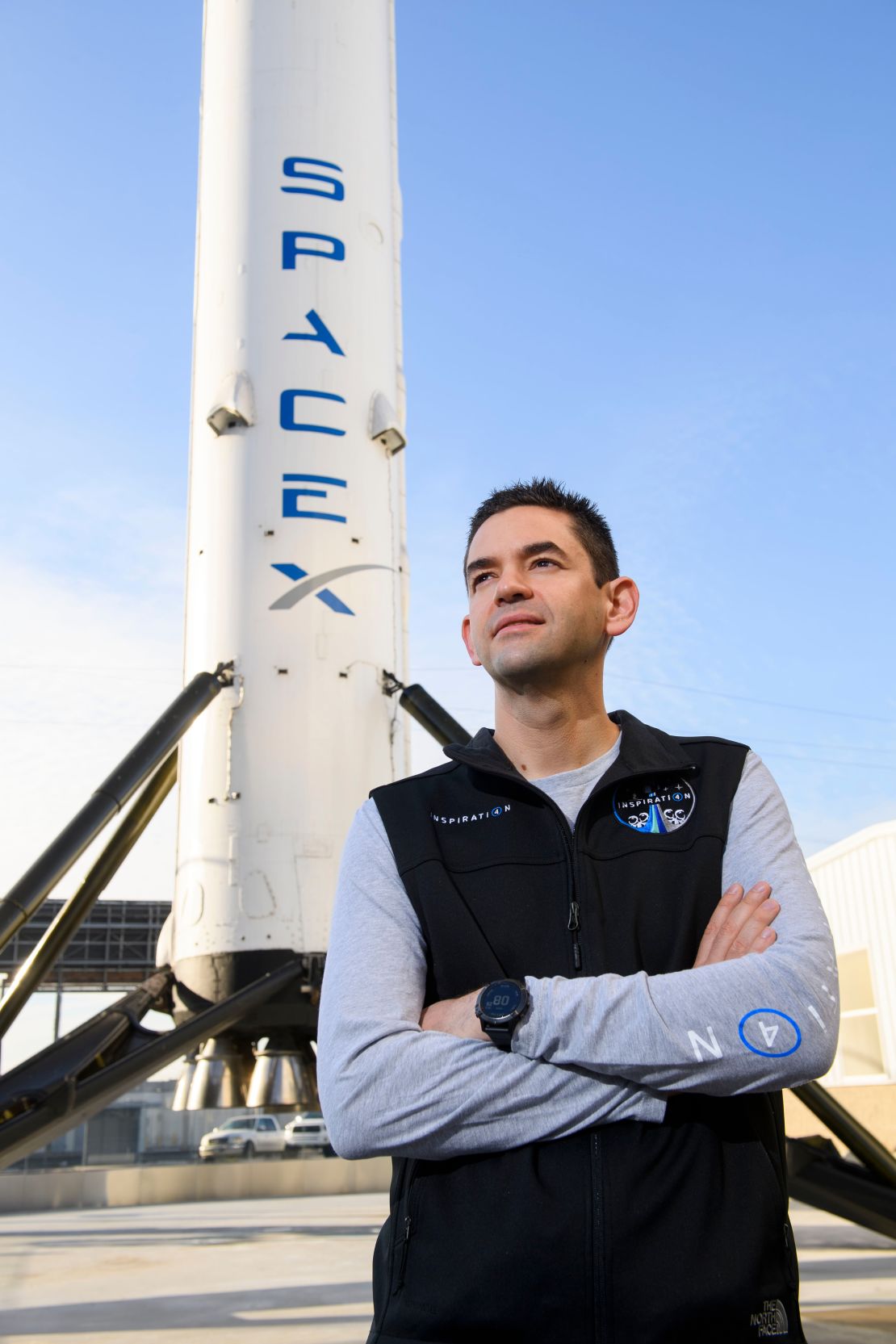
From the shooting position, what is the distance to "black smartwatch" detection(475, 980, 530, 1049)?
6.15 ft

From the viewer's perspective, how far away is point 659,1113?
1.87m

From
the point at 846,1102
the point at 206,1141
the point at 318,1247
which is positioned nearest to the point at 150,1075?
the point at 318,1247

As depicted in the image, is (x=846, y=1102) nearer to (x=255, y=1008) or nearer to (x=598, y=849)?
(x=255, y=1008)

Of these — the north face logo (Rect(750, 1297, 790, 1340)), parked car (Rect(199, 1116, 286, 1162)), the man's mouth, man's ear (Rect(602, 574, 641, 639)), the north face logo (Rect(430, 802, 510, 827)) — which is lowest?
parked car (Rect(199, 1116, 286, 1162))

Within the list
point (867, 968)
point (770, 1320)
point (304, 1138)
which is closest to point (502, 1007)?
point (770, 1320)

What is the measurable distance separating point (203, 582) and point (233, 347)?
5.57ft

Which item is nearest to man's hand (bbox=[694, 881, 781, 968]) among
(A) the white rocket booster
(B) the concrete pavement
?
(A) the white rocket booster

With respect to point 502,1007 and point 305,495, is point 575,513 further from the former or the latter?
point 305,495

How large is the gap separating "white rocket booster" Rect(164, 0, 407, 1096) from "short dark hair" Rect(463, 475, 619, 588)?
4616mm

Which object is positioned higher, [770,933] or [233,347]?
[233,347]

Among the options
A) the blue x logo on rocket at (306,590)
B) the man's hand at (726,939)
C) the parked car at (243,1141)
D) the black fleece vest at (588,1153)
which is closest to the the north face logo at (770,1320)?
the black fleece vest at (588,1153)

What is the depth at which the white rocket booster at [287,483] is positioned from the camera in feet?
22.6

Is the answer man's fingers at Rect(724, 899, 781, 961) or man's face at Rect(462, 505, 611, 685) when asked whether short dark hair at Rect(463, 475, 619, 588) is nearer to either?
man's face at Rect(462, 505, 611, 685)

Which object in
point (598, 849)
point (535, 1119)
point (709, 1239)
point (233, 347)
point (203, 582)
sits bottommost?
point (709, 1239)
